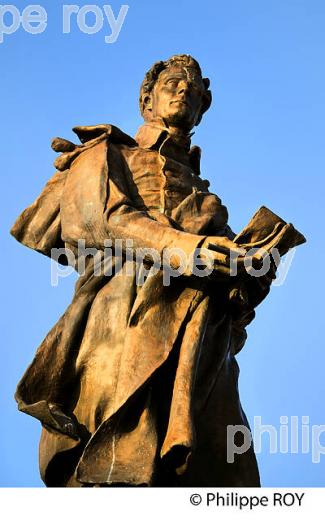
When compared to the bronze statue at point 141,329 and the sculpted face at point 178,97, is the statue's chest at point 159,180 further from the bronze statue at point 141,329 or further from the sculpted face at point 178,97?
the sculpted face at point 178,97

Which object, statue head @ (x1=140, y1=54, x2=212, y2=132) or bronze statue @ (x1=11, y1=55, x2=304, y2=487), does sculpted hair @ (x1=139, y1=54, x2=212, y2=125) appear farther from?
bronze statue @ (x1=11, y1=55, x2=304, y2=487)

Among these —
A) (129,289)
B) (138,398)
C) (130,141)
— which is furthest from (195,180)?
(138,398)

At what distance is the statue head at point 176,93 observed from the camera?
1380 cm

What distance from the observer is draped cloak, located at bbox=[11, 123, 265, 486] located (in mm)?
12000

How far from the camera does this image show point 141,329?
1236 centimetres

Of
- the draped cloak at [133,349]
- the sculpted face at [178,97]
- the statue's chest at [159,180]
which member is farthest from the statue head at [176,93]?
the draped cloak at [133,349]

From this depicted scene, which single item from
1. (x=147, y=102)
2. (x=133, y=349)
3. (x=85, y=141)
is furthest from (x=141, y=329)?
(x=147, y=102)

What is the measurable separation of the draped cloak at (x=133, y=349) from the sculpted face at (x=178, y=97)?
0.60 metres

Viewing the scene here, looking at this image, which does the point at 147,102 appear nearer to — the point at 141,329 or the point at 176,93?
the point at 176,93

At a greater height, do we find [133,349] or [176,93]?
[176,93]

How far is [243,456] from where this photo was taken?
12.7 m

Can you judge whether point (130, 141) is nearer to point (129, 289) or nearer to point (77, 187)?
point (77, 187)

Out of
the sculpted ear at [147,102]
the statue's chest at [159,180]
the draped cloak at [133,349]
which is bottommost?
the draped cloak at [133,349]

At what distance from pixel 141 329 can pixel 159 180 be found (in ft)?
5.18
